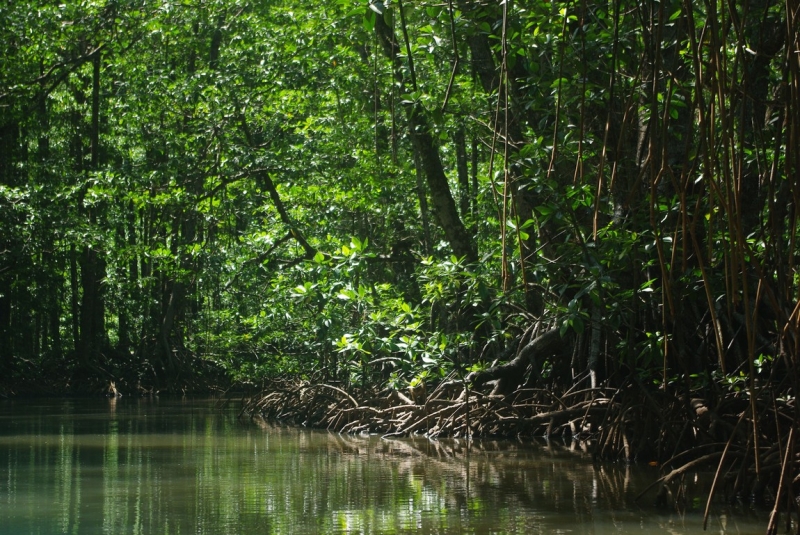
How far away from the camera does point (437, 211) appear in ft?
36.2

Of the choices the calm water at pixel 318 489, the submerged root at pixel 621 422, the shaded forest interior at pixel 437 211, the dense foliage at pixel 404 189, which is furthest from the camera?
the submerged root at pixel 621 422

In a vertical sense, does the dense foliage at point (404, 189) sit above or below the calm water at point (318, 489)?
above

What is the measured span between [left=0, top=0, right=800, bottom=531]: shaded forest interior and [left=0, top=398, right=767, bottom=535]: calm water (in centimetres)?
53

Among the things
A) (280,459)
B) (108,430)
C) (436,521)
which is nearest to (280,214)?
(108,430)

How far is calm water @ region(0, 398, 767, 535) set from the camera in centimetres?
529

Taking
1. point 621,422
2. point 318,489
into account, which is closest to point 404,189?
point 621,422

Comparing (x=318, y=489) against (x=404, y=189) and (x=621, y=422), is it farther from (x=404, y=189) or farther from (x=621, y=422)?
(x=404, y=189)

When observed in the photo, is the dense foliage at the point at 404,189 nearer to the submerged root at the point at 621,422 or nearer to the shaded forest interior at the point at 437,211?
the shaded forest interior at the point at 437,211

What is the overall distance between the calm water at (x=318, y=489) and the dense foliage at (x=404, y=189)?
96 cm

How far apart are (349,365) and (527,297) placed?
9.35 feet

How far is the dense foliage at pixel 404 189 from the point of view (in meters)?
4.07

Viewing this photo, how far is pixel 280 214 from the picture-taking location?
14266mm

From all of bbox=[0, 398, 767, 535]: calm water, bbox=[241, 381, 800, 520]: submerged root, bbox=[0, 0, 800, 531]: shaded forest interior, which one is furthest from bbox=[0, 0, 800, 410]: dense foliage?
bbox=[0, 398, 767, 535]: calm water

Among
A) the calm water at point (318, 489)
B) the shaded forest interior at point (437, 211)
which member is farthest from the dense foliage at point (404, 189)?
the calm water at point (318, 489)
